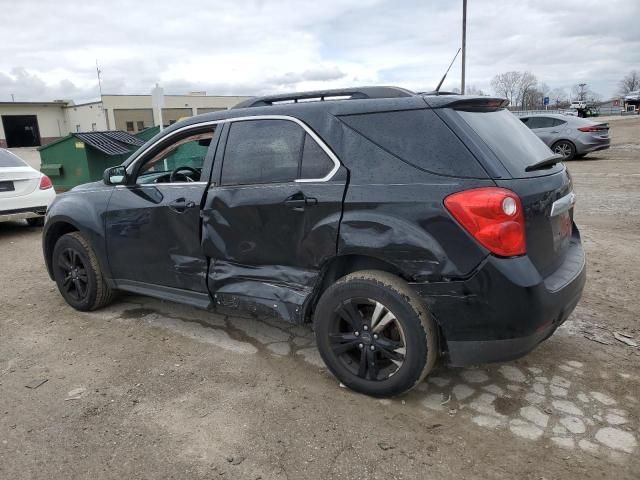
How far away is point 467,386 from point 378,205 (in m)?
1.31

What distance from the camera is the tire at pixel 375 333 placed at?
2846mm

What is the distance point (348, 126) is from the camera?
312 cm

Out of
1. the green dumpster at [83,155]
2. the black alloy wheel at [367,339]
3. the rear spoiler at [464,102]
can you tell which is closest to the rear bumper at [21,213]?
the green dumpster at [83,155]

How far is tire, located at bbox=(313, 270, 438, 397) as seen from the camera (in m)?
2.85

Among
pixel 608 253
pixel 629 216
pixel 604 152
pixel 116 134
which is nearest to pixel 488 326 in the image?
pixel 608 253

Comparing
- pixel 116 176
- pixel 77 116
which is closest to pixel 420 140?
pixel 116 176

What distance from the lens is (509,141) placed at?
302 centimetres

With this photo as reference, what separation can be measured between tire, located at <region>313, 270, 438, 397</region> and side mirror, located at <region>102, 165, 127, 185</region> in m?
2.12

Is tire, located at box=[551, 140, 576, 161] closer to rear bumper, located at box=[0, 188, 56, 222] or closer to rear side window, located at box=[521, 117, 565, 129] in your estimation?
rear side window, located at box=[521, 117, 565, 129]

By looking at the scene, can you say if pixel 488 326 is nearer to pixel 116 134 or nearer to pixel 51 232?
pixel 51 232

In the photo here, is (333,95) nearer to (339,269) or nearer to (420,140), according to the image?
(420,140)

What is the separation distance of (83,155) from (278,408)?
1068 centimetres

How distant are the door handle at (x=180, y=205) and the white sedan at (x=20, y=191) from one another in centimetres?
553

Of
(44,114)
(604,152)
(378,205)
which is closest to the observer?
(378,205)
